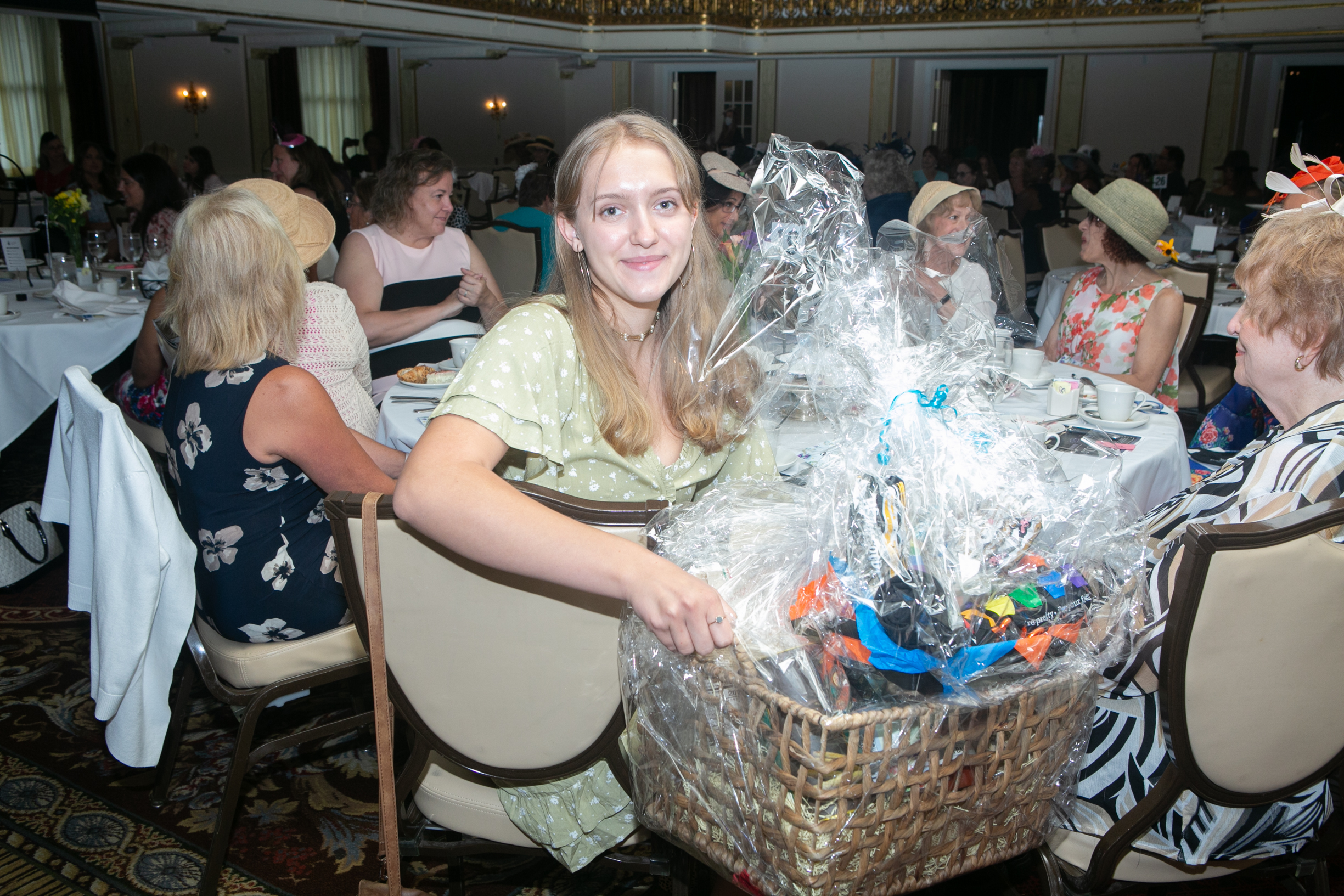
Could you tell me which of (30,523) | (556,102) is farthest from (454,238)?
(556,102)

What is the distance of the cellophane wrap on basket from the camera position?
2.71 ft

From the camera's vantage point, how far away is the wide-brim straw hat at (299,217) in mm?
2580

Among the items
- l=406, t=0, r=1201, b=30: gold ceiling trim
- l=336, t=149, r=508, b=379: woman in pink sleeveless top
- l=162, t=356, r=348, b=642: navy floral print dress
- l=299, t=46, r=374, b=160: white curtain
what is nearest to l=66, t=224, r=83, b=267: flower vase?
l=336, t=149, r=508, b=379: woman in pink sleeveless top

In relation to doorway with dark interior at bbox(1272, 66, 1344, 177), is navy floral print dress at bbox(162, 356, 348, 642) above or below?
below

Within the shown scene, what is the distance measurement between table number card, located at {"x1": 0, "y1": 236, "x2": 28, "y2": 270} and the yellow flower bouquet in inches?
8.2

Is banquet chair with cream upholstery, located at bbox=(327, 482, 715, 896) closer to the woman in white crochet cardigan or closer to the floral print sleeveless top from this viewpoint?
the woman in white crochet cardigan

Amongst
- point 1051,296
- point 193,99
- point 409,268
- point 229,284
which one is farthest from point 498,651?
point 193,99

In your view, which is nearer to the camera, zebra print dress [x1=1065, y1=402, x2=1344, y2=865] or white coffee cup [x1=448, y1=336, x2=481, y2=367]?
zebra print dress [x1=1065, y1=402, x2=1344, y2=865]

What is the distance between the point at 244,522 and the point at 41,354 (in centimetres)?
258

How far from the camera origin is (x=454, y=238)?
4.04 meters

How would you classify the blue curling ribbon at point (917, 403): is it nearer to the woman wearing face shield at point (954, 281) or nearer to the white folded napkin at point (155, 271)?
the woman wearing face shield at point (954, 281)

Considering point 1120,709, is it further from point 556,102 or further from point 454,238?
point 556,102

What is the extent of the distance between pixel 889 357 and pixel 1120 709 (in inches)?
29.0

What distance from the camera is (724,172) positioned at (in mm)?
3504
